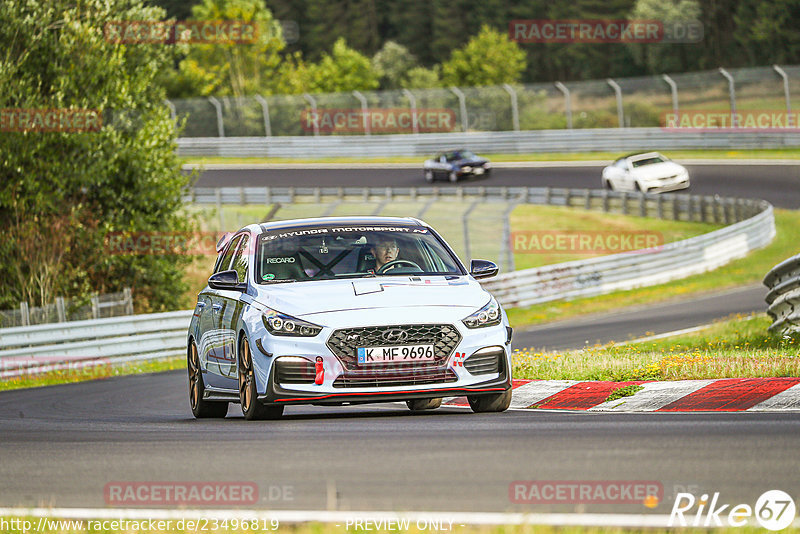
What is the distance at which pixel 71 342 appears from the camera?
21203mm

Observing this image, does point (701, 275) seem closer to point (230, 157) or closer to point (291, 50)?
point (230, 157)

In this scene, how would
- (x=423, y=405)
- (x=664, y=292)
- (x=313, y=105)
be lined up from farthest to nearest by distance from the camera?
(x=313, y=105), (x=664, y=292), (x=423, y=405)

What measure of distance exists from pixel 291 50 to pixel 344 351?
117 m

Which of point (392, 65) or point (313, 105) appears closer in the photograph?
point (313, 105)

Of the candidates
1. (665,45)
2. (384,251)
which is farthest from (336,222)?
(665,45)

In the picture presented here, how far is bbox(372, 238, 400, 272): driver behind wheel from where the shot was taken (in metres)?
10.1

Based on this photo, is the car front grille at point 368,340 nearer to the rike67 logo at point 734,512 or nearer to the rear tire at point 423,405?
the rear tire at point 423,405

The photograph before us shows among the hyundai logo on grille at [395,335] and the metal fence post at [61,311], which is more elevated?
the hyundai logo on grille at [395,335]

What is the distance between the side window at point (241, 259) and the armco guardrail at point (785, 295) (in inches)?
228

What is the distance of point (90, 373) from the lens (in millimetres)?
21156

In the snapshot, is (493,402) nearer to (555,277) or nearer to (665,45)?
(555,277)

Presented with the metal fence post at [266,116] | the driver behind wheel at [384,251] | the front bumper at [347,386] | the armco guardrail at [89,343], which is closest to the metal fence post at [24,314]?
the armco guardrail at [89,343]

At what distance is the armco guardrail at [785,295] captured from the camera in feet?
43.1

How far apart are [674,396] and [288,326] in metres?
3.00
